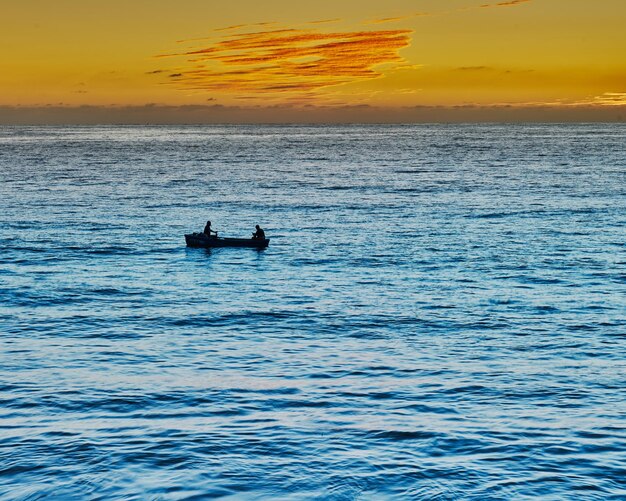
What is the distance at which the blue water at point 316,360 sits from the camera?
22375 millimetres

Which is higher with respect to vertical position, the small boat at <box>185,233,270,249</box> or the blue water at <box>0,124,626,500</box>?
the small boat at <box>185,233,270,249</box>

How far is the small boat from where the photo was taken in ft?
196

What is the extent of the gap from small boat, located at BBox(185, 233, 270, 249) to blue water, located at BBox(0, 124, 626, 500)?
1.09 m

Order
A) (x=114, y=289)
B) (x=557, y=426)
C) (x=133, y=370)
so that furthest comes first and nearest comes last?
1. (x=114, y=289)
2. (x=133, y=370)
3. (x=557, y=426)

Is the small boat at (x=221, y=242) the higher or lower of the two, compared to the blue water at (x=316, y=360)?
higher

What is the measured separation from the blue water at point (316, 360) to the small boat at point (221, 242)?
1.09 m

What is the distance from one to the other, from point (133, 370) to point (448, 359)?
11.3 meters

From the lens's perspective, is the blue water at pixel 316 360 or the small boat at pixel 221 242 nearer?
the blue water at pixel 316 360

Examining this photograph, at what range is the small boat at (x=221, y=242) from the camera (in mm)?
59719

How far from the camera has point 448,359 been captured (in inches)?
1284

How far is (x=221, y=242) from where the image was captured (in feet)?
197

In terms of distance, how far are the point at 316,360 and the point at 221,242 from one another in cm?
2860

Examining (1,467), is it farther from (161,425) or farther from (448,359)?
(448,359)

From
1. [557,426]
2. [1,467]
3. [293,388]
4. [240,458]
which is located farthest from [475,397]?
[1,467]
